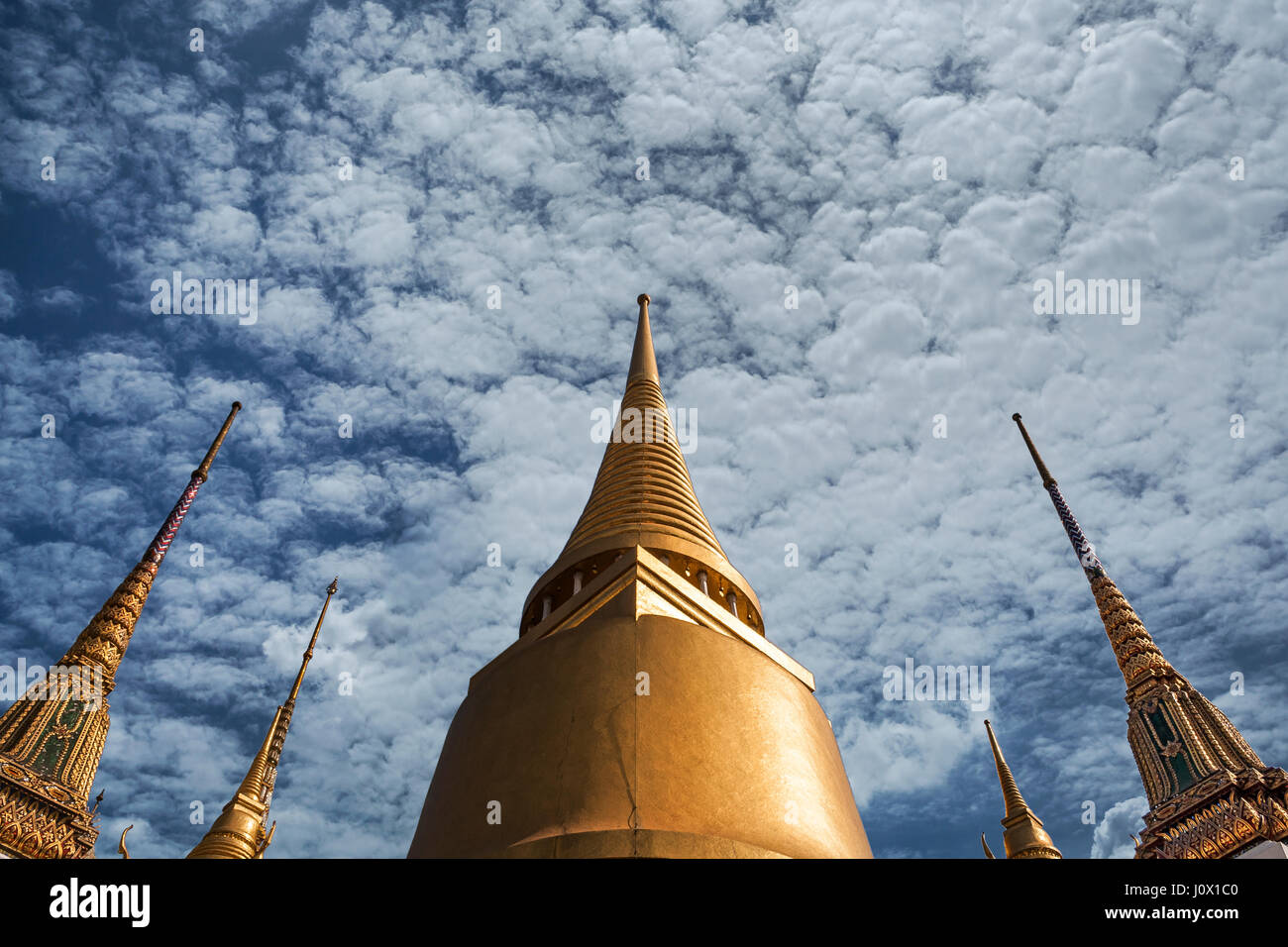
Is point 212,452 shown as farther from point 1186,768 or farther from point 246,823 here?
point 1186,768

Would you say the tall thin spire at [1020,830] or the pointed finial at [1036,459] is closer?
the tall thin spire at [1020,830]

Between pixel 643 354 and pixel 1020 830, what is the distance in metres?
14.1

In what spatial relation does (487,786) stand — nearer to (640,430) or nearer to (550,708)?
(550,708)

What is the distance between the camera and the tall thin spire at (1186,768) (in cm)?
2039

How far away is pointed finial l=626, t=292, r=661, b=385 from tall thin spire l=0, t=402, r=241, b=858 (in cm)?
1664

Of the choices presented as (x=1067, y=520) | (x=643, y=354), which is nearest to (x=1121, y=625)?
(x=1067, y=520)

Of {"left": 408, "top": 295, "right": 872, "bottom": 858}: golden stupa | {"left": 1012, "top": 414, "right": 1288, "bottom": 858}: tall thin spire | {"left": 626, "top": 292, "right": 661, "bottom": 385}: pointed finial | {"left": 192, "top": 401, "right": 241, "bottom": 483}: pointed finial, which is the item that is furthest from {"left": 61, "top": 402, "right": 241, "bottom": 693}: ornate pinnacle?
{"left": 1012, "top": 414, "right": 1288, "bottom": 858}: tall thin spire

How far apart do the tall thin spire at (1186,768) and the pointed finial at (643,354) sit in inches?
678

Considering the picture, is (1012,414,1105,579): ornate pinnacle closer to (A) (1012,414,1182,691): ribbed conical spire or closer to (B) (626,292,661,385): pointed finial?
(A) (1012,414,1182,691): ribbed conical spire

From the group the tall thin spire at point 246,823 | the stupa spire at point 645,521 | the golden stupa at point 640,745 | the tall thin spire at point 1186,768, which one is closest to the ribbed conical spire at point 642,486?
the stupa spire at point 645,521

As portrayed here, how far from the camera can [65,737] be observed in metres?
21.7

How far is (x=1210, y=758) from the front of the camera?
22172 mm

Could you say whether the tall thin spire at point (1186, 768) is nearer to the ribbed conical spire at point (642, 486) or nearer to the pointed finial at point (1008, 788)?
the pointed finial at point (1008, 788)
